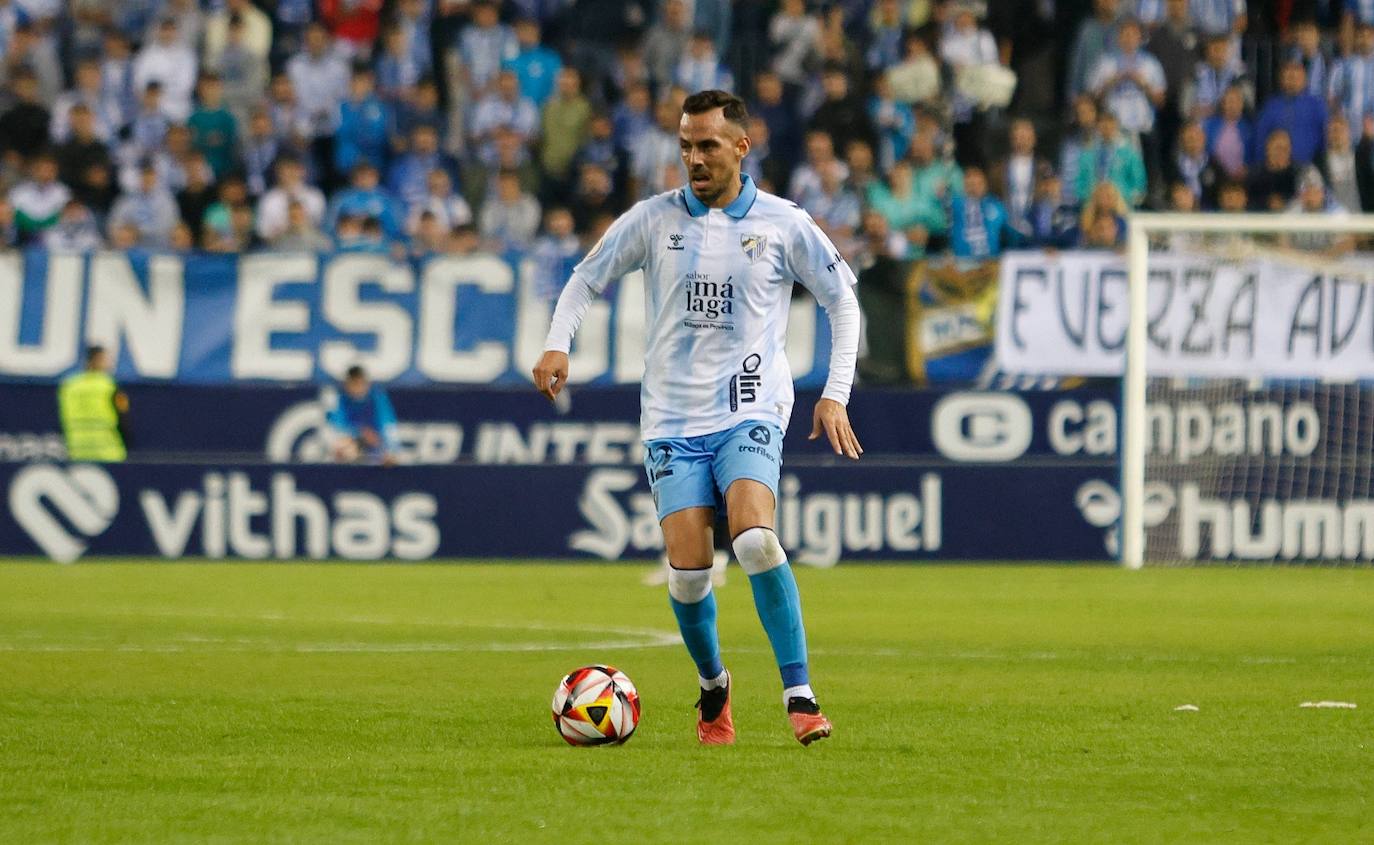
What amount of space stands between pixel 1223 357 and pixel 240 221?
795 cm

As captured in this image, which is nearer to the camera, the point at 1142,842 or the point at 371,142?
the point at 1142,842

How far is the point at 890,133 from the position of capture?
20594 mm

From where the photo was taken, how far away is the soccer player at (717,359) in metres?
7.67

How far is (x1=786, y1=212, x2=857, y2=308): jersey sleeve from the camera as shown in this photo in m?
7.91

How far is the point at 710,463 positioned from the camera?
784cm

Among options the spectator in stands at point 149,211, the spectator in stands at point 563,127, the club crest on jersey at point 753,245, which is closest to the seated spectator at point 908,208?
the spectator in stands at point 563,127

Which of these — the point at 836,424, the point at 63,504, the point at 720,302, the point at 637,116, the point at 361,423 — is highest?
the point at 637,116

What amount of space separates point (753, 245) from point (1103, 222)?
11490mm

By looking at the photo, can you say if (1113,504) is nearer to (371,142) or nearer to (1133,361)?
(1133,361)

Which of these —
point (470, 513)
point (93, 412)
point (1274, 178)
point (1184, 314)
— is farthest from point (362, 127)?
point (1274, 178)

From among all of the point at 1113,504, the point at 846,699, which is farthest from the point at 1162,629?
the point at 1113,504

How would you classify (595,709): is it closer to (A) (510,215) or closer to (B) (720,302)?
(B) (720,302)

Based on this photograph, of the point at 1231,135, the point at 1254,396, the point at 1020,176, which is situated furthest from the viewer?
the point at 1231,135

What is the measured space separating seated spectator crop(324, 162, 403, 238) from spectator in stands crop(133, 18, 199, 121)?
2.34 m
